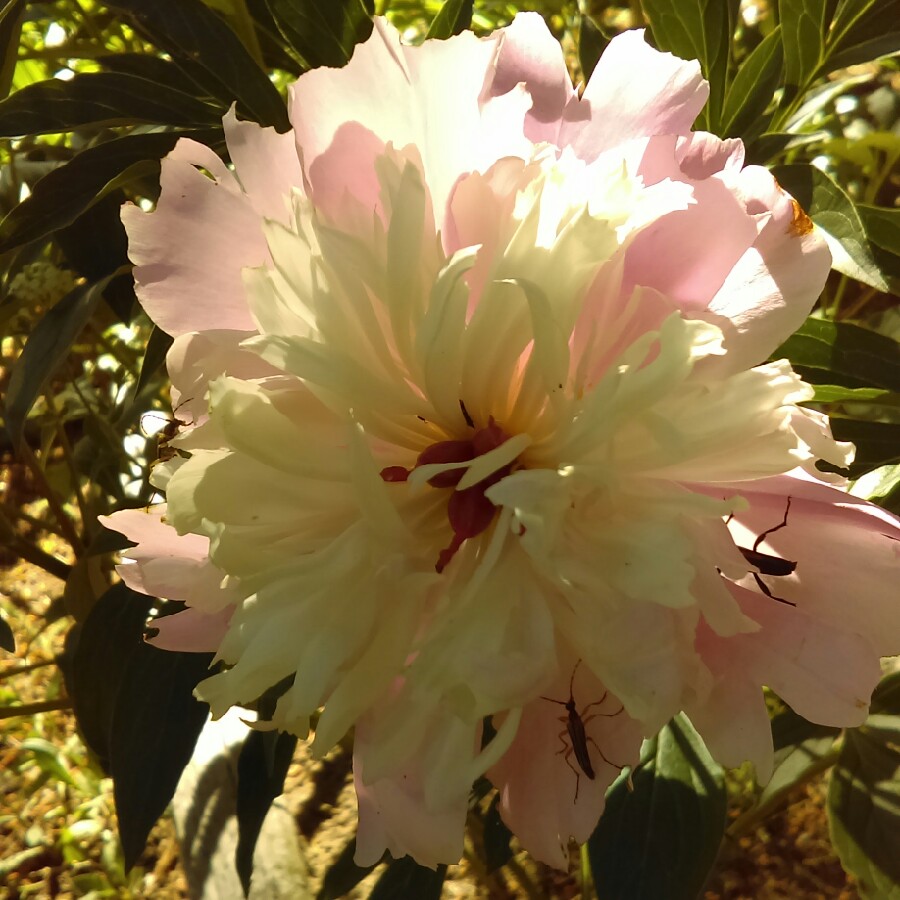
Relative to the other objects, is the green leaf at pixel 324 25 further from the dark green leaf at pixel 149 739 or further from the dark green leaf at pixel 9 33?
the dark green leaf at pixel 149 739

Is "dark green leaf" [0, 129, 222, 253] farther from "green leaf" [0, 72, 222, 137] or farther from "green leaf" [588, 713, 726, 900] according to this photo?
"green leaf" [588, 713, 726, 900]

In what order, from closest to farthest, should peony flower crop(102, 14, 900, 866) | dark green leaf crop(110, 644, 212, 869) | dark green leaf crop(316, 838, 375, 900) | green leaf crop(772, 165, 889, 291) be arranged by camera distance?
peony flower crop(102, 14, 900, 866), green leaf crop(772, 165, 889, 291), dark green leaf crop(110, 644, 212, 869), dark green leaf crop(316, 838, 375, 900)

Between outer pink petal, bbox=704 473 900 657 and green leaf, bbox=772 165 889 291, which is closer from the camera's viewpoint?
outer pink petal, bbox=704 473 900 657

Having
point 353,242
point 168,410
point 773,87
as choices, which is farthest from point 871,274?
point 168,410

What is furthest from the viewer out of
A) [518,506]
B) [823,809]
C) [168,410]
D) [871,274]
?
[168,410]

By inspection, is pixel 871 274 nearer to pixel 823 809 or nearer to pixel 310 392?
pixel 310 392

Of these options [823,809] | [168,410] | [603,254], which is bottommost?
[823,809]

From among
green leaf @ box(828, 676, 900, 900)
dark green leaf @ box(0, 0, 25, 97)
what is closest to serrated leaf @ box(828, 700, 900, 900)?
green leaf @ box(828, 676, 900, 900)
